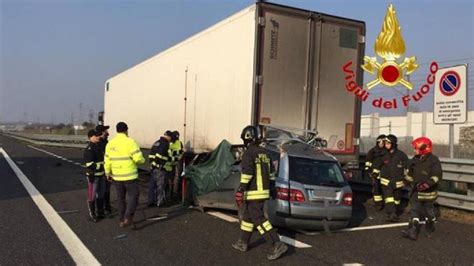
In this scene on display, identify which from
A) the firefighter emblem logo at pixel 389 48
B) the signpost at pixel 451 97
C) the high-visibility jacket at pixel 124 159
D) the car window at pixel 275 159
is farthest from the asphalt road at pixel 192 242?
the firefighter emblem logo at pixel 389 48

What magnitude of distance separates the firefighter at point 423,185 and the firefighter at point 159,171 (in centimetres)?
530

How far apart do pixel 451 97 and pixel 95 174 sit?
783 centimetres

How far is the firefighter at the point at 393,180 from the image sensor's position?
992 cm

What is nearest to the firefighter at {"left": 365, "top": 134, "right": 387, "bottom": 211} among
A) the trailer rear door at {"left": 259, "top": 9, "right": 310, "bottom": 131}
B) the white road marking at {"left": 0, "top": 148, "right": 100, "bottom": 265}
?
the trailer rear door at {"left": 259, "top": 9, "right": 310, "bottom": 131}

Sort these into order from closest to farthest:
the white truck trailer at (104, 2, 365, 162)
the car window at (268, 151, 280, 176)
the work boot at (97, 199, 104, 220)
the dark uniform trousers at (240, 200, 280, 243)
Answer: the dark uniform trousers at (240, 200, 280, 243), the car window at (268, 151, 280, 176), the work boot at (97, 199, 104, 220), the white truck trailer at (104, 2, 365, 162)

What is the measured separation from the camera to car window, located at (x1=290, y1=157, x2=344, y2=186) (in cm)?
812

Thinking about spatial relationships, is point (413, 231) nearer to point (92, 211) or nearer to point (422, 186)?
point (422, 186)

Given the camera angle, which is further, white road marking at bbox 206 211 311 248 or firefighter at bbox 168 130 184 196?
firefighter at bbox 168 130 184 196

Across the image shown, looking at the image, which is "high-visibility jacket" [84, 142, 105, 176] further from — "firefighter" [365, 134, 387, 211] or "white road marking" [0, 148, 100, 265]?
"firefighter" [365, 134, 387, 211]

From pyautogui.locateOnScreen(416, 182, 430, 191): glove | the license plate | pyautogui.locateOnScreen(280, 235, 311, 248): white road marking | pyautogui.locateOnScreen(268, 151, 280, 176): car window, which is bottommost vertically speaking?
pyautogui.locateOnScreen(280, 235, 311, 248): white road marking

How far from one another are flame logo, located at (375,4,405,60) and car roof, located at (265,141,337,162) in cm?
495

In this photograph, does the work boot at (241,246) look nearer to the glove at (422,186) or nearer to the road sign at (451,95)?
the glove at (422,186)

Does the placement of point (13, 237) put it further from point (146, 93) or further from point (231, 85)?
point (146, 93)

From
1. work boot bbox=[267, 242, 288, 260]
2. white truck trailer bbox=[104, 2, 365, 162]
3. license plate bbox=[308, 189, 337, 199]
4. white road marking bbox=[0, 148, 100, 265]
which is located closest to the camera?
white road marking bbox=[0, 148, 100, 265]
